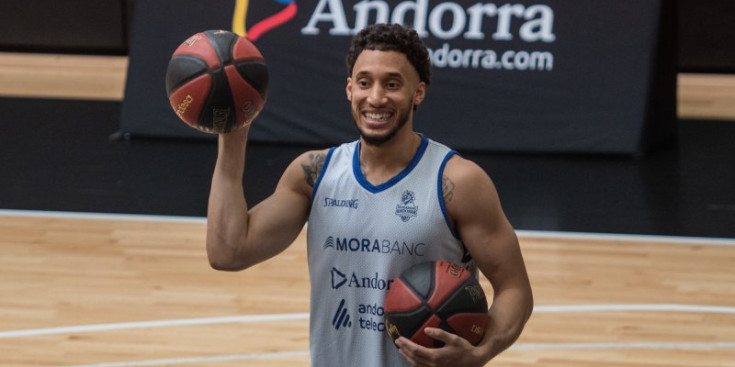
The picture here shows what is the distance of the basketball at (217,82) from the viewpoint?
3.78 metres

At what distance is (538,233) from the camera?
8805mm

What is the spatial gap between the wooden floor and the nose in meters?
3.12

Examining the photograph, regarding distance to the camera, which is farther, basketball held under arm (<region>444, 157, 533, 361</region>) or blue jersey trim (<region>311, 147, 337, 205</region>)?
blue jersey trim (<region>311, 147, 337, 205</region>)

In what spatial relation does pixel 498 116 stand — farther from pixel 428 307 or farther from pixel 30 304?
pixel 428 307

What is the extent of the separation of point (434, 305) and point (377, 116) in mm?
575

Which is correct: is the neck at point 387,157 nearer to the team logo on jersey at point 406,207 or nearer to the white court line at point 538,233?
the team logo on jersey at point 406,207

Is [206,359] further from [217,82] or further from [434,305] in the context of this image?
[434,305]

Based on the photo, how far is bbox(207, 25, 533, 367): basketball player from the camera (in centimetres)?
370

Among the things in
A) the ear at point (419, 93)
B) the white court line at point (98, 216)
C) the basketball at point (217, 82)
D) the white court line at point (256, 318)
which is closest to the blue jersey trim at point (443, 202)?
the ear at point (419, 93)

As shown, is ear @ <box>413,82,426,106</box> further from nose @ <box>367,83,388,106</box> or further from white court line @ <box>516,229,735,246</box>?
white court line @ <box>516,229,735,246</box>

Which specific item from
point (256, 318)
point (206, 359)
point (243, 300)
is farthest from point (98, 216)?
point (206, 359)

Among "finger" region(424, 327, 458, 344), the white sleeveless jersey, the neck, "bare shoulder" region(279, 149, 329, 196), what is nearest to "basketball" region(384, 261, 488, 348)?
"finger" region(424, 327, 458, 344)

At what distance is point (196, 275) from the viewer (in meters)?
7.93

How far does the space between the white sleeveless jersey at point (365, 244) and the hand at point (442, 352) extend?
0.30m
